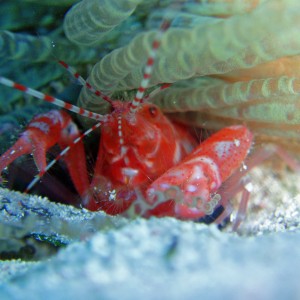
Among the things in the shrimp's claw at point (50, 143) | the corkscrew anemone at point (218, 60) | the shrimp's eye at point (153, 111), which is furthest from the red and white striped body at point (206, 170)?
the shrimp's claw at point (50, 143)

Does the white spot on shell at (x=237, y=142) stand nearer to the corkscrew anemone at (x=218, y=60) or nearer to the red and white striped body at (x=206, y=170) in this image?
the red and white striped body at (x=206, y=170)

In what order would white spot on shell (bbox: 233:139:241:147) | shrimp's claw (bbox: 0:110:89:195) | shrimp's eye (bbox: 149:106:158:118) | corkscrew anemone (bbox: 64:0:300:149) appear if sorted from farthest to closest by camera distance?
shrimp's eye (bbox: 149:106:158:118) < white spot on shell (bbox: 233:139:241:147) < shrimp's claw (bbox: 0:110:89:195) < corkscrew anemone (bbox: 64:0:300:149)

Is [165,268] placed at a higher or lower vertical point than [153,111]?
higher

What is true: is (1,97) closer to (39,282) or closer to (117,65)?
(117,65)

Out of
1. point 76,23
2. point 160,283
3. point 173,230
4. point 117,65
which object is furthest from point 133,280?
point 76,23

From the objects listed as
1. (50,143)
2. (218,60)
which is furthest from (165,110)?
(218,60)

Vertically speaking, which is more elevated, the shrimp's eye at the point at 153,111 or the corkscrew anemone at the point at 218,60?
the corkscrew anemone at the point at 218,60

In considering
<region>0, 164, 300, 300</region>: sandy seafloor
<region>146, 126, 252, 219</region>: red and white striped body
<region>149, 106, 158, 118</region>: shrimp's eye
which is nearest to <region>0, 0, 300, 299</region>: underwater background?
<region>0, 164, 300, 300</region>: sandy seafloor

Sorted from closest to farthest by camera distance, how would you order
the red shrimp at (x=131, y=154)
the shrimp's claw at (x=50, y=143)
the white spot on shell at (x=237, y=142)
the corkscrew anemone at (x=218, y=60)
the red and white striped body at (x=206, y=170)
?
the corkscrew anemone at (x=218, y=60), the red and white striped body at (x=206, y=170), the red shrimp at (x=131, y=154), the shrimp's claw at (x=50, y=143), the white spot on shell at (x=237, y=142)

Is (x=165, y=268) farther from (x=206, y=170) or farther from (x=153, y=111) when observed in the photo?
(x=153, y=111)

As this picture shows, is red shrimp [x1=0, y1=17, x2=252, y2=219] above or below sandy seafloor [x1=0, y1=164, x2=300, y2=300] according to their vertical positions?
below

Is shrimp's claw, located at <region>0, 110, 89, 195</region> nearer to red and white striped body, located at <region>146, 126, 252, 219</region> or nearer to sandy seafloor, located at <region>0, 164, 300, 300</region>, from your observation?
red and white striped body, located at <region>146, 126, 252, 219</region>
